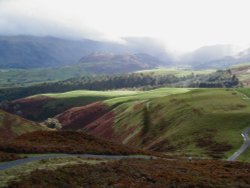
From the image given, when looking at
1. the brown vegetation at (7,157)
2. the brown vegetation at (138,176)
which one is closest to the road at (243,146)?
the brown vegetation at (138,176)

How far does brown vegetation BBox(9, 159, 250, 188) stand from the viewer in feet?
117

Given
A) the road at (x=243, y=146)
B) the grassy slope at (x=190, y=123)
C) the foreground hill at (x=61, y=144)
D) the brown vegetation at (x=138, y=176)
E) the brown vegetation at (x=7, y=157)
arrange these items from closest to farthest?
the brown vegetation at (x=138, y=176), the brown vegetation at (x=7, y=157), the foreground hill at (x=61, y=144), the road at (x=243, y=146), the grassy slope at (x=190, y=123)

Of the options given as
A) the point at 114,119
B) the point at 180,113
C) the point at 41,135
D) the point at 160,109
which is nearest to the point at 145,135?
the point at 180,113

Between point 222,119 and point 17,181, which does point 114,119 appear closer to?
point 222,119

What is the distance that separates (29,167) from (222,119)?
7805cm

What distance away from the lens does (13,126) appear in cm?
14675

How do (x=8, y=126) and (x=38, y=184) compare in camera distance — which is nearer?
(x=38, y=184)

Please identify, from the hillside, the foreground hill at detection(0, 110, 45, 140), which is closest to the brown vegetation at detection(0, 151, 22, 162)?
the hillside

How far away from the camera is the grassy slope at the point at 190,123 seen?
3686 inches

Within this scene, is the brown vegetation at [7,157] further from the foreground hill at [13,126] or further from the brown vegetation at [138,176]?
the foreground hill at [13,126]

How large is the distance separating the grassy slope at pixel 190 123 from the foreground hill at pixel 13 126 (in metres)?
31.9

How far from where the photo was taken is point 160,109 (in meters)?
146

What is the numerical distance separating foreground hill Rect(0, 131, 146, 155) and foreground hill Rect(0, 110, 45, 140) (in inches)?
3154

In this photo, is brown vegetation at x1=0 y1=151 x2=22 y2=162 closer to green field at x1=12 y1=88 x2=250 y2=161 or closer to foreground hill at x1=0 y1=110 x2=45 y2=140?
green field at x1=12 y1=88 x2=250 y2=161
